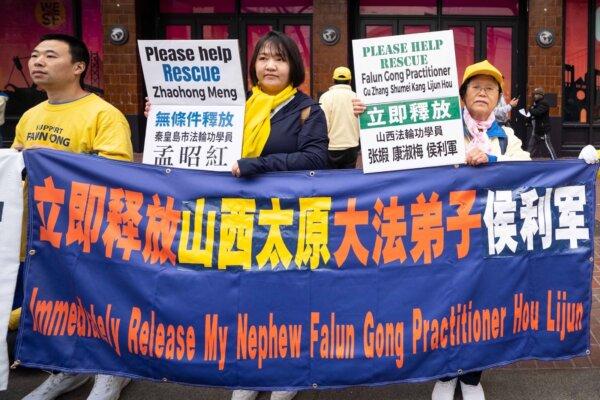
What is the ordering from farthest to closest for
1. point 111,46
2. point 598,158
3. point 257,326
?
point 111,46
point 598,158
point 257,326

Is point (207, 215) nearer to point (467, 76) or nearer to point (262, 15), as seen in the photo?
point (467, 76)

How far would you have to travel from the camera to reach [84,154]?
11.5 ft

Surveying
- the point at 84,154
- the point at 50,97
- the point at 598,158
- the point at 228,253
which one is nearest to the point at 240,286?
the point at 228,253

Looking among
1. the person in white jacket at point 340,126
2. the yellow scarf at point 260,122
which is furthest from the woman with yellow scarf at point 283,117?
the person in white jacket at point 340,126

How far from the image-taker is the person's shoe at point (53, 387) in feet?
12.2

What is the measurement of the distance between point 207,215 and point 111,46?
1208 centimetres

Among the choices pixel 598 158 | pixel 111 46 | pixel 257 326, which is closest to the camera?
pixel 257 326

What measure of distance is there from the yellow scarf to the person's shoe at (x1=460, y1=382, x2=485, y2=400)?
174 centimetres

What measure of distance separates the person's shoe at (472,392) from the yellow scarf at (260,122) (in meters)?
1.74

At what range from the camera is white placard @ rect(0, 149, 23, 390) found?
345 cm

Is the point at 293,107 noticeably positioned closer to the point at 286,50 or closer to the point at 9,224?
the point at 286,50

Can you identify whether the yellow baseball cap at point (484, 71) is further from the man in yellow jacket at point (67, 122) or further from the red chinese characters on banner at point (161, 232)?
the man in yellow jacket at point (67, 122)

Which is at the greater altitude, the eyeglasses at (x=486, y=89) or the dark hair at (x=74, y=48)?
the dark hair at (x=74, y=48)

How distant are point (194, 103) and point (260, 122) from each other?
420 millimetres
